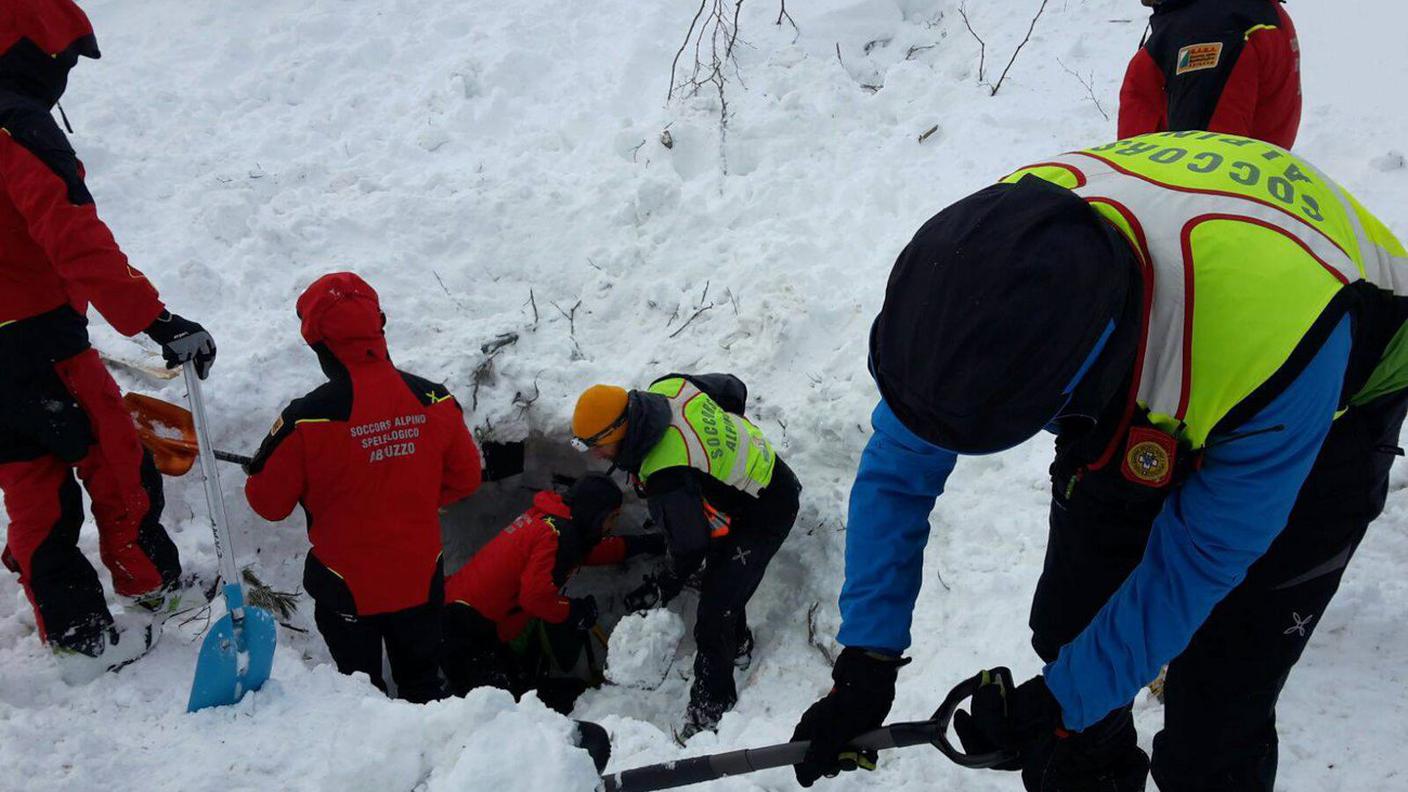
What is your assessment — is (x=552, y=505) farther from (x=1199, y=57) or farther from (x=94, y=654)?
(x=1199, y=57)

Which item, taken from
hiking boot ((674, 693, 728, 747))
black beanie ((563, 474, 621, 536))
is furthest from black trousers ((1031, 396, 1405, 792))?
black beanie ((563, 474, 621, 536))

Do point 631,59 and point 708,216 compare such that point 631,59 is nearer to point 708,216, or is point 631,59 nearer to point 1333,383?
point 708,216

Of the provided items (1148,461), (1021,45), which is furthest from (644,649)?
(1021,45)

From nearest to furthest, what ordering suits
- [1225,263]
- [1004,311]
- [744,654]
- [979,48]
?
[1004,311] → [1225,263] → [744,654] → [979,48]

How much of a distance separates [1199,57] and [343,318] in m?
3.25

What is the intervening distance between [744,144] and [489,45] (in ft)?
8.00

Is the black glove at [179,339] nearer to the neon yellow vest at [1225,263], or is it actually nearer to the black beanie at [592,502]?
the black beanie at [592,502]

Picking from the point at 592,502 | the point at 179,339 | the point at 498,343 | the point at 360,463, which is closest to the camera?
the point at 179,339

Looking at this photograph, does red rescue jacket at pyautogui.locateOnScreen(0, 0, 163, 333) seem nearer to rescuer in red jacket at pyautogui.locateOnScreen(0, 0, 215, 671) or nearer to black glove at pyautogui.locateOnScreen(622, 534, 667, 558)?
rescuer in red jacket at pyautogui.locateOnScreen(0, 0, 215, 671)

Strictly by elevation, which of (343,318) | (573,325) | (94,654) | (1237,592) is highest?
(1237,592)

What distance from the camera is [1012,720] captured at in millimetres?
2010

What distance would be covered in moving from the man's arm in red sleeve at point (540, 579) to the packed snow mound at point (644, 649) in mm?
435

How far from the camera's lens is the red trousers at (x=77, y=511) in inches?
123

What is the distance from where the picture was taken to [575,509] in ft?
15.3
